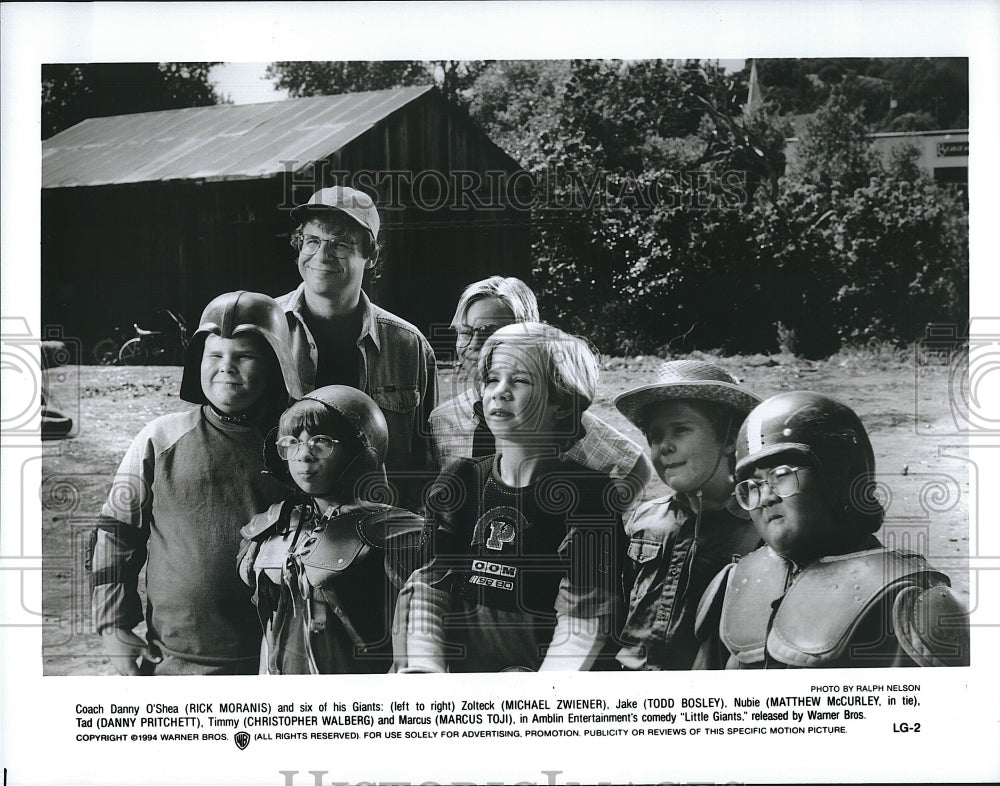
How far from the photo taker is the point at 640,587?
5.69 m

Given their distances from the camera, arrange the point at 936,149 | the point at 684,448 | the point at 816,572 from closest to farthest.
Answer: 1. the point at 816,572
2. the point at 684,448
3. the point at 936,149

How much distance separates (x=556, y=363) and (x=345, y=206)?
140cm

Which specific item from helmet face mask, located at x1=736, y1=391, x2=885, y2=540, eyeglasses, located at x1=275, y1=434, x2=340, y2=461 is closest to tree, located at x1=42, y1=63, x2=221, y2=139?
eyeglasses, located at x1=275, y1=434, x2=340, y2=461

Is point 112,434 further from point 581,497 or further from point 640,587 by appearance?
point 640,587

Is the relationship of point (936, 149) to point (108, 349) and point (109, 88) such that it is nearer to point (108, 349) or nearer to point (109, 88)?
point (109, 88)

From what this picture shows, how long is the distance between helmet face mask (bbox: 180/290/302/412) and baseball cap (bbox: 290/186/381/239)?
0.50 m

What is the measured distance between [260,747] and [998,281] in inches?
184

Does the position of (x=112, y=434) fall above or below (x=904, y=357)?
A: below

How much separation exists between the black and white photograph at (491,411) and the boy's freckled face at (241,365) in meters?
0.03

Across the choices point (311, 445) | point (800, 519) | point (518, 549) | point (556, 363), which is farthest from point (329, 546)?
point (800, 519)

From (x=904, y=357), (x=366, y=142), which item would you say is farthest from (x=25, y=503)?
(x=904, y=357)

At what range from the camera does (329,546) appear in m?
5.69

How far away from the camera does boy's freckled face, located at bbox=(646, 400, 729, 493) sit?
5695mm

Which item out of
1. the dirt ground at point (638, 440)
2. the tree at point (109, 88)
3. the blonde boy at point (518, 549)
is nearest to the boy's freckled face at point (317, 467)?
the blonde boy at point (518, 549)
